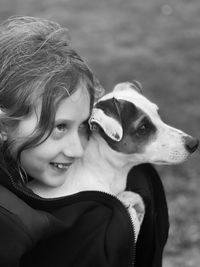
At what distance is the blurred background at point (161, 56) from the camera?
4785mm

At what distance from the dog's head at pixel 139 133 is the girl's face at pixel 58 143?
371 mm

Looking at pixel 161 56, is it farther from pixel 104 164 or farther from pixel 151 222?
pixel 151 222

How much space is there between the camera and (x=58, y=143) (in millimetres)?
2266

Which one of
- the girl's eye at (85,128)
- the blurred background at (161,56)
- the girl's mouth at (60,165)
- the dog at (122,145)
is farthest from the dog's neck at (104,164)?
the blurred background at (161,56)

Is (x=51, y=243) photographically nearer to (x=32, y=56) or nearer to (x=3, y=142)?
(x=3, y=142)

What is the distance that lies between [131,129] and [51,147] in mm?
682

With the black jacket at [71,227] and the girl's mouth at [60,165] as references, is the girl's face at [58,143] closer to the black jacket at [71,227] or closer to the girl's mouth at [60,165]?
the girl's mouth at [60,165]

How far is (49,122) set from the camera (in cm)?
218

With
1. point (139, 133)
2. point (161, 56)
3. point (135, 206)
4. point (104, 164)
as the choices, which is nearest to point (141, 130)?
point (139, 133)

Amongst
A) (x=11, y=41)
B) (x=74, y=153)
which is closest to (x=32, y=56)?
(x=11, y=41)

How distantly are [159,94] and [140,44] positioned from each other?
1.52 m

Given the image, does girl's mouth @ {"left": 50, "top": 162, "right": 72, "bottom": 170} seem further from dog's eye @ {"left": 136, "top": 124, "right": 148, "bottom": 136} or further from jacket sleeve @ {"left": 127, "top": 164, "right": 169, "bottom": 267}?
dog's eye @ {"left": 136, "top": 124, "right": 148, "bottom": 136}

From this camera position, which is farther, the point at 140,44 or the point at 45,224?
the point at 140,44

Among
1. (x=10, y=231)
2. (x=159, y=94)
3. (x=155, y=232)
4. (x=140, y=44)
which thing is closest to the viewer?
(x=10, y=231)
